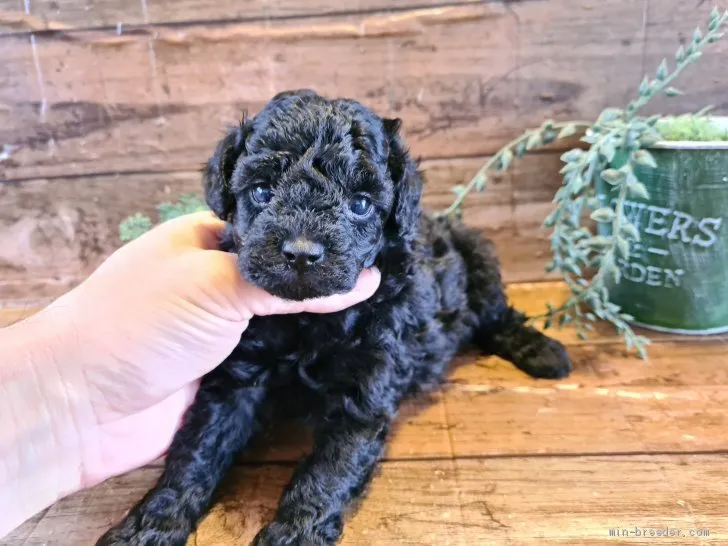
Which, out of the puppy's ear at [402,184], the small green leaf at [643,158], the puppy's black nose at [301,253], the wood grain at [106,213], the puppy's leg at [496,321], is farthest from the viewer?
the wood grain at [106,213]

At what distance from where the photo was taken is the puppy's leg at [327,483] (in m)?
0.91

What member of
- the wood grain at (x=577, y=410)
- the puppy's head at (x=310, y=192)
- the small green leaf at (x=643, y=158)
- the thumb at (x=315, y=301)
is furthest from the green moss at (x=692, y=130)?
the thumb at (x=315, y=301)

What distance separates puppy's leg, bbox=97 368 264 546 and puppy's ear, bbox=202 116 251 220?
33 centimetres

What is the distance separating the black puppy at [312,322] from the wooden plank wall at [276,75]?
2.30 ft

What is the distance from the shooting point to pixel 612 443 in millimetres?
1132

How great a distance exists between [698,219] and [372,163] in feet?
3.06

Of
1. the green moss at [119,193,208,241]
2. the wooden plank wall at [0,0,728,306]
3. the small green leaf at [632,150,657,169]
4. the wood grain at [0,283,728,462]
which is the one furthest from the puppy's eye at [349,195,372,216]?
the green moss at [119,193,208,241]

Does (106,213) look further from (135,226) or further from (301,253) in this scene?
(301,253)

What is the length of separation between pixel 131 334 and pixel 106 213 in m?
1.12

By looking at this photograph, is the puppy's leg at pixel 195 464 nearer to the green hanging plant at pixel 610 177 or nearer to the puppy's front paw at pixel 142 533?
the puppy's front paw at pixel 142 533

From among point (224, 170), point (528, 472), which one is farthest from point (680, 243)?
point (224, 170)

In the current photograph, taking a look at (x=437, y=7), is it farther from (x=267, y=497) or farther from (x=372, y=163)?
(x=267, y=497)

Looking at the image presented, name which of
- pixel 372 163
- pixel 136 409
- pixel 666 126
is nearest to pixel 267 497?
pixel 136 409

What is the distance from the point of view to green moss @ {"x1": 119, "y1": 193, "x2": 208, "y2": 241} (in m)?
1.85
